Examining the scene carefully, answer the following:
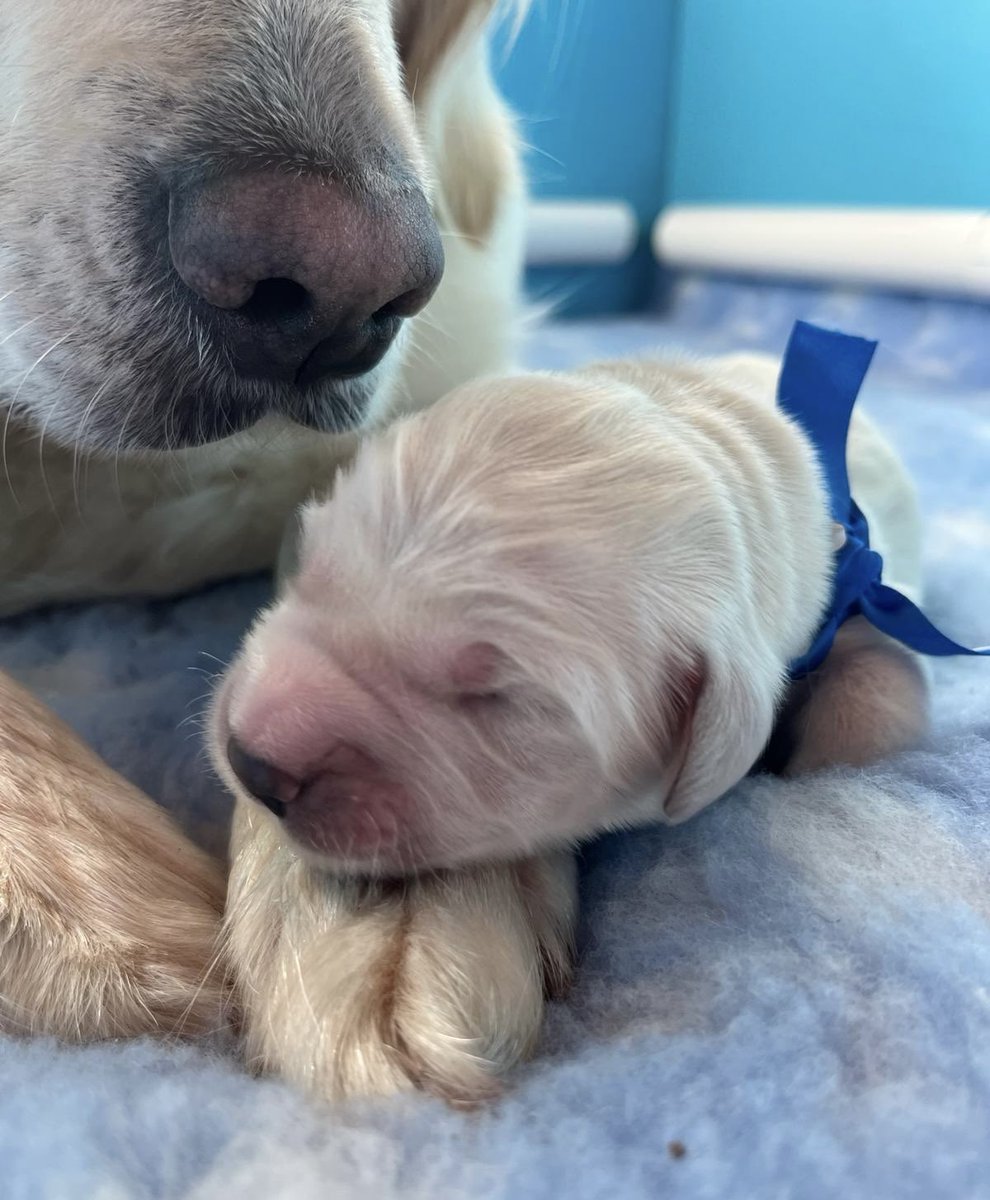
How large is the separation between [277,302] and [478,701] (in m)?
0.21

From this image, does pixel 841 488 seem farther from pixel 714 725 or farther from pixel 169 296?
pixel 169 296

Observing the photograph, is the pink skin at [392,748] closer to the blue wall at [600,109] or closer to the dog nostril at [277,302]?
the dog nostril at [277,302]

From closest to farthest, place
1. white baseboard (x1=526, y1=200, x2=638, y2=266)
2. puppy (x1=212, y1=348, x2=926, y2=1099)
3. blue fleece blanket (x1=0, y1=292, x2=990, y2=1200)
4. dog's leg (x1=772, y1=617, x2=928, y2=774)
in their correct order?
blue fleece blanket (x1=0, y1=292, x2=990, y2=1200) < puppy (x1=212, y1=348, x2=926, y2=1099) < dog's leg (x1=772, y1=617, x2=928, y2=774) < white baseboard (x1=526, y1=200, x2=638, y2=266)

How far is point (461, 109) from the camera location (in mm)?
972

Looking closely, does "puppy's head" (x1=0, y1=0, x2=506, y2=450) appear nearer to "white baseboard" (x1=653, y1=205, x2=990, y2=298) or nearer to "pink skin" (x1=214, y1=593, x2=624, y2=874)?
"pink skin" (x1=214, y1=593, x2=624, y2=874)

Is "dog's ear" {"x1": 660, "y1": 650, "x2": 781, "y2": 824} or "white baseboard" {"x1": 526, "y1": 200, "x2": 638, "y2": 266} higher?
"dog's ear" {"x1": 660, "y1": 650, "x2": 781, "y2": 824}

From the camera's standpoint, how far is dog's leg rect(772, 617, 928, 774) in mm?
646

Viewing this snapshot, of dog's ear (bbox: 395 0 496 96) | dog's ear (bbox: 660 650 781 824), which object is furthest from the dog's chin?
dog's ear (bbox: 395 0 496 96)

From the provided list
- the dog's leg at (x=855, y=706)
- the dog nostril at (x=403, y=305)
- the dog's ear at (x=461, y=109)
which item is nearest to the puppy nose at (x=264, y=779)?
the dog nostril at (x=403, y=305)

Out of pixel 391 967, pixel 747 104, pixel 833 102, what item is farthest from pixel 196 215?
pixel 747 104

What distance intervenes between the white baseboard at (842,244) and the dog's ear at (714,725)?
1637 mm

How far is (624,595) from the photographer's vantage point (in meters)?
0.50

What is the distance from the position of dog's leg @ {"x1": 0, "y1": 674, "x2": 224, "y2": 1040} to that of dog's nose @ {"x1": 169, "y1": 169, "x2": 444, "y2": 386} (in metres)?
0.22

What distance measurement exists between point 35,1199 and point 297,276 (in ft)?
1.21
